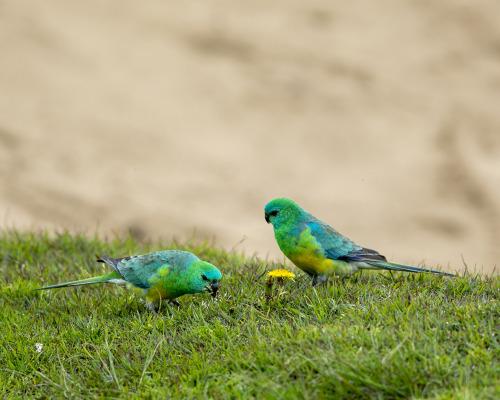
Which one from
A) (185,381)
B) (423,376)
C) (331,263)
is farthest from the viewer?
(331,263)

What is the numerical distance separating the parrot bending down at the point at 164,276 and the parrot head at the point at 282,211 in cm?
87

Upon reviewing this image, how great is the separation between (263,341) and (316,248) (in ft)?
4.88

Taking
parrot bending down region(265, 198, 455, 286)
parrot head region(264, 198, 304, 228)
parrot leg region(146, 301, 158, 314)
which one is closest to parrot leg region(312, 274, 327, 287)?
parrot bending down region(265, 198, 455, 286)

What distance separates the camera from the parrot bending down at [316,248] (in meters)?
5.39

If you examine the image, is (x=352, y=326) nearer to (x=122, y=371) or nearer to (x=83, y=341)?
(x=122, y=371)

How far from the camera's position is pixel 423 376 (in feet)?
11.4

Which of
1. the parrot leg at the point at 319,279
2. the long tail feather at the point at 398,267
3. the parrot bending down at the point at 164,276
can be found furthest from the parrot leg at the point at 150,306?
the long tail feather at the point at 398,267

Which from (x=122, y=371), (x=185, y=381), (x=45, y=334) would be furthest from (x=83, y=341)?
(x=185, y=381)

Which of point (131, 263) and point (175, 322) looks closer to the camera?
point (175, 322)

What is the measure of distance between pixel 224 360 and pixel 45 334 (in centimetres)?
188

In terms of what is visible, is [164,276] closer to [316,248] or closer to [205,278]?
[205,278]

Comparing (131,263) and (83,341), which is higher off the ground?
(131,263)

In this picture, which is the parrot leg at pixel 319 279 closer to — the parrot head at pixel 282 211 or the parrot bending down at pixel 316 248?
the parrot bending down at pixel 316 248

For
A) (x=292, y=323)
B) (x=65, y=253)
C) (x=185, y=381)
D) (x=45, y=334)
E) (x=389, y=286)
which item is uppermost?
(x=389, y=286)
